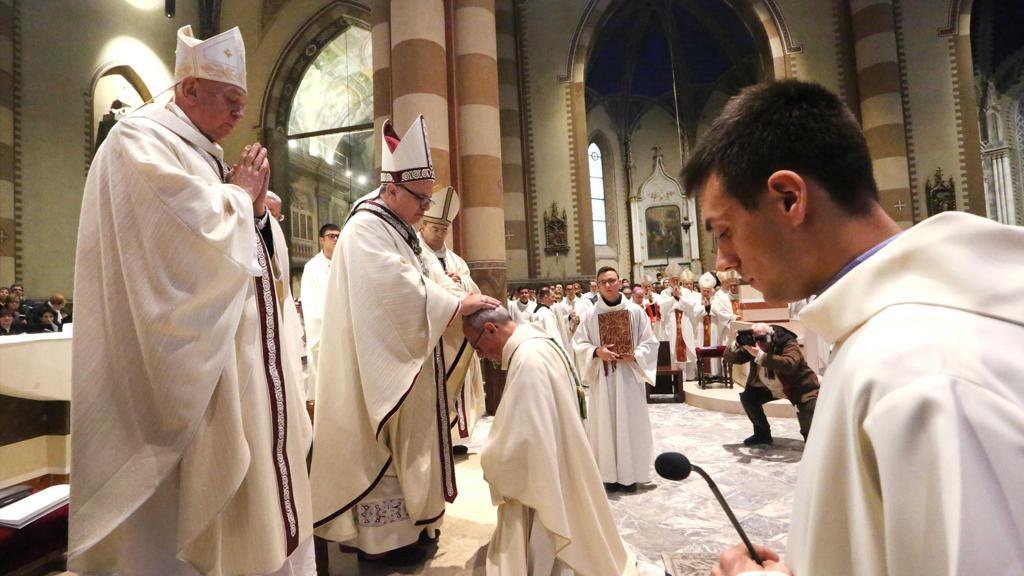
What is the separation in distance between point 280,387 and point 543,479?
3.36ft

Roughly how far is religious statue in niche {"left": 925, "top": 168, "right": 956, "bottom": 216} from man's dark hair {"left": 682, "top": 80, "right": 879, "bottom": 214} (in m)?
12.7

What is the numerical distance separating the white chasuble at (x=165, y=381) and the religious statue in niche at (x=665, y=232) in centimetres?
2162

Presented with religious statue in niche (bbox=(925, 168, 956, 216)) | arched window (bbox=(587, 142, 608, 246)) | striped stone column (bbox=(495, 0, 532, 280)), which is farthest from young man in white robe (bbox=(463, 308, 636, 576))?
arched window (bbox=(587, 142, 608, 246))

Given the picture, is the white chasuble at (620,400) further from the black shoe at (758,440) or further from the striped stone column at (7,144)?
the striped stone column at (7,144)

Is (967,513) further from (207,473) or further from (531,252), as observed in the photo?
(531,252)

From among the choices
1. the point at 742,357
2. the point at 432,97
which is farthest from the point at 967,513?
the point at 432,97

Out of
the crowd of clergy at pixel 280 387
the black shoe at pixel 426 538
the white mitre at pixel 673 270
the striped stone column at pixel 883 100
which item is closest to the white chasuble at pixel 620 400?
the black shoe at pixel 426 538

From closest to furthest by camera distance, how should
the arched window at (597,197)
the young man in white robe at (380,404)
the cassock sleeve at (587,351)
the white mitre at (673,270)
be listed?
the young man in white robe at (380,404), the cassock sleeve at (587,351), the white mitre at (673,270), the arched window at (597,197)

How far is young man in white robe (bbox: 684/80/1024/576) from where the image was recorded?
52 cm

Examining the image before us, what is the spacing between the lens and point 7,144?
27.2 ft

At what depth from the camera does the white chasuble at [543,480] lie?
2.20 metres

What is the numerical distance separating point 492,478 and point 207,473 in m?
1.00

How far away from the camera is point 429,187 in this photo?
308 centimetres

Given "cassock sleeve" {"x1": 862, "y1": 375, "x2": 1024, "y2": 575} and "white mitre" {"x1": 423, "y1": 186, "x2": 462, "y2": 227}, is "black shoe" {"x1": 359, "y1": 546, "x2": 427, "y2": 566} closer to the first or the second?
"cassock sleeve" {"x1": 862, "y1": 375, "x2": 1024, "y2": 575}
